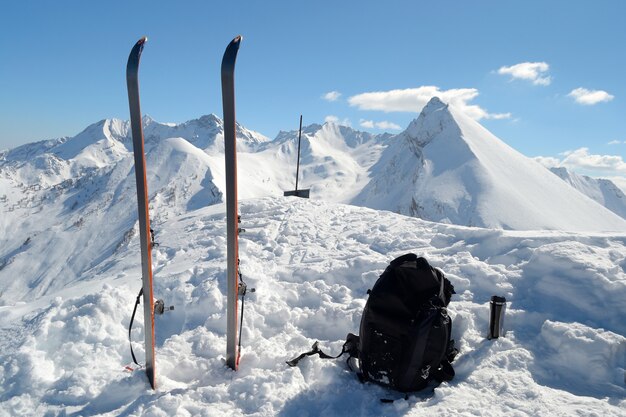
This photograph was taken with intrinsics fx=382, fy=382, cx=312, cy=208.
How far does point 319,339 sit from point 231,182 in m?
2.50

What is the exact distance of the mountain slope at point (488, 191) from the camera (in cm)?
5681

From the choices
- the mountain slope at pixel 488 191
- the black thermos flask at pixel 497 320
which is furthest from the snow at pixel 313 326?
the mountain slope at pixel 488 191

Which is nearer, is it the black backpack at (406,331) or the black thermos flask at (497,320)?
the black backpack at (406,331)

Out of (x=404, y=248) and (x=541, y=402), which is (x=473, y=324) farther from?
(x=404, y=248)

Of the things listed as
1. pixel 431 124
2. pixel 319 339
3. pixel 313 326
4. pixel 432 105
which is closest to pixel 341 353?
pixel 319 339

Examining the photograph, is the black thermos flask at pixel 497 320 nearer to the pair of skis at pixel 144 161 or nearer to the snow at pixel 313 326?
the snow at pixel 313 326

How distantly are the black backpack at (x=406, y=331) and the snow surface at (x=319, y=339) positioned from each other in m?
0.19

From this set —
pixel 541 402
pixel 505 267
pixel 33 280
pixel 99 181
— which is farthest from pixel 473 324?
pixel 99 181

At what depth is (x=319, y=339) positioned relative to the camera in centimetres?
519

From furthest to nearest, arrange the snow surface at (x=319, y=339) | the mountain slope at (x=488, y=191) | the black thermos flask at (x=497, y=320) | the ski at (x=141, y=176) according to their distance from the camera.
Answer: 1. the mountain slope at (x=488, y=191)
2. the black thermos flask at (x=497, y=320)
3. the ski at (x=141, y=176)
4. the snow surface at (x=319, y=339)

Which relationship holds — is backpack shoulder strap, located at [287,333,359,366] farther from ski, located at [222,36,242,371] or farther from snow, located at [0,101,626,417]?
ski, located at [222,36,242,371]

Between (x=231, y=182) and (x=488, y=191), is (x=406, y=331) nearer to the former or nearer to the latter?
(x=231, y=182)

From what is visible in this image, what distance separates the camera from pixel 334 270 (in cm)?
697

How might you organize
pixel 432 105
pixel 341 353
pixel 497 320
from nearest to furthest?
pixel 341 353, pixel 497 320, pixel 432 105
